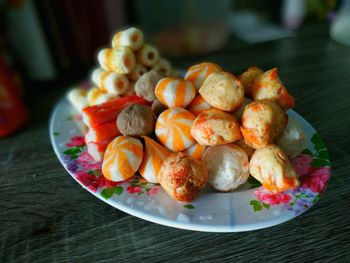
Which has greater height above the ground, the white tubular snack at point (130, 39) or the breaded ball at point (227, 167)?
the white tubular snack at point (130, 39)

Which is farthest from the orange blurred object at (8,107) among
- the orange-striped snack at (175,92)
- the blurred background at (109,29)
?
the orange-striped snack at (175,92)

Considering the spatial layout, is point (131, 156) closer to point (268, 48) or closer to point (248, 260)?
point (248, 260)

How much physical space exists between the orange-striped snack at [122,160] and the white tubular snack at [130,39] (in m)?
0.18

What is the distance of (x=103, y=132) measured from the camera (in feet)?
1.46

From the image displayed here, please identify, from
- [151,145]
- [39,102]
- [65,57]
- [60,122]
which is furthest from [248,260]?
[65,57]

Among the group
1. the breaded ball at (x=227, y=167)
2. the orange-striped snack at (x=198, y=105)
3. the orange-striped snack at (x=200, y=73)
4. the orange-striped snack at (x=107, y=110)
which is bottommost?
the breaded ball at (x=227, y=167)

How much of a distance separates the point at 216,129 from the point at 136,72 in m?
0.20

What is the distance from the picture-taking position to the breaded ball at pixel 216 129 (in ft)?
1.24

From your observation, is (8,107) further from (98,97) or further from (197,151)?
(197,151)

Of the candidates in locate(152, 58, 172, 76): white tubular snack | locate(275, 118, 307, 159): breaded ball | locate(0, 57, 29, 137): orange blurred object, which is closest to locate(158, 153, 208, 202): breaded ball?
locate(275, 118, 307, 159): breaded ball

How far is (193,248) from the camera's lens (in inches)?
14.6

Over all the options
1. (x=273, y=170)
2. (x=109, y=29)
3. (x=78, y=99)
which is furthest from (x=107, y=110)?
(x=109, y=29)

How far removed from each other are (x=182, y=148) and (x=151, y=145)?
4 centimetres

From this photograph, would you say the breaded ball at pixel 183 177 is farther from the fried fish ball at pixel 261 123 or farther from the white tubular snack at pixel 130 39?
the white tubular snack at pixel 130 39
